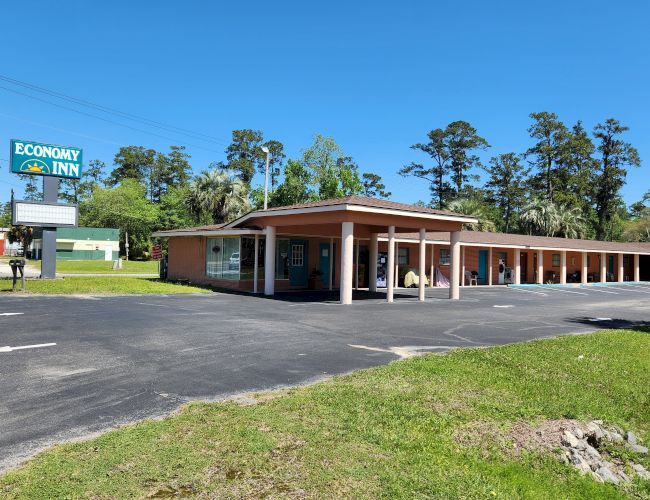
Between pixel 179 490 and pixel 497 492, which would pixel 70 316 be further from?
pixel 497 492

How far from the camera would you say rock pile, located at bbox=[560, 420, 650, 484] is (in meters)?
5.05

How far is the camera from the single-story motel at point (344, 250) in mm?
18797

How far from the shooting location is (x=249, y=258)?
74.4 ft

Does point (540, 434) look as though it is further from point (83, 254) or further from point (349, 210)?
point (83, 254)

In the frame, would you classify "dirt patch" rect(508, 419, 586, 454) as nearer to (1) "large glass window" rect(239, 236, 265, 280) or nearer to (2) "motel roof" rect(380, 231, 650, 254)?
(1) "large glass window" rect(239, 236, 265, 280)

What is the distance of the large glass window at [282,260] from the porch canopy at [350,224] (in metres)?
0.68

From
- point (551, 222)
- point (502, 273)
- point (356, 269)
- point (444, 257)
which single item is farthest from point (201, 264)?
point (551, 222)

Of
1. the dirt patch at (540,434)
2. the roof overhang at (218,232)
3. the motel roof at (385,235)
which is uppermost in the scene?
the motel roof at (385,235)

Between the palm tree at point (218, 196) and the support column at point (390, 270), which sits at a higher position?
the palm tree at point (218, 196)

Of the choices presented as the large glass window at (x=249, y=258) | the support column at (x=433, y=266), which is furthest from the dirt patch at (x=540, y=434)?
the support column at (x=433, y=266)

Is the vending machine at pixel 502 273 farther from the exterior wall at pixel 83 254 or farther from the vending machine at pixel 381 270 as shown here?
the exterior wall at pixel 83 254

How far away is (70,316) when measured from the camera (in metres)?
12.6

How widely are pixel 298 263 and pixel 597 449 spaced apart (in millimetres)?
18694

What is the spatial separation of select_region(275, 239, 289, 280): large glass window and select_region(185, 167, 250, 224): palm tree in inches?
726
